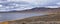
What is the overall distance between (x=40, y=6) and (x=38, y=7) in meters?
0.02

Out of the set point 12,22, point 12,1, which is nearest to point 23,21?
point 12,22

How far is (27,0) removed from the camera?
93 cm

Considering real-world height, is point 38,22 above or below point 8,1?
below

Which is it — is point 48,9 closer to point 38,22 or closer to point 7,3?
point 38,22

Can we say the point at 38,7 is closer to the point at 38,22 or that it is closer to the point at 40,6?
the point at 40,6

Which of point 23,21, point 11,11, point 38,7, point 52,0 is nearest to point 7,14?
point 11,11

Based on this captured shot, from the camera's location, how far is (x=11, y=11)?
918 mm

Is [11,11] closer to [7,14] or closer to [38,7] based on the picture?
[7,14]

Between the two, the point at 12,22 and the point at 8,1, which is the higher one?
the point at 8,1

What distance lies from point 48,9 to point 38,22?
5.2 inches

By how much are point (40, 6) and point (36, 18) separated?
4.2 inches

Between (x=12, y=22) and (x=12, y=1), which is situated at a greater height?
(x=12, y=1)

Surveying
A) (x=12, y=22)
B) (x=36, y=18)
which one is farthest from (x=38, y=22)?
(x=12, y=22)

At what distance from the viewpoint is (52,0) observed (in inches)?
36.6
